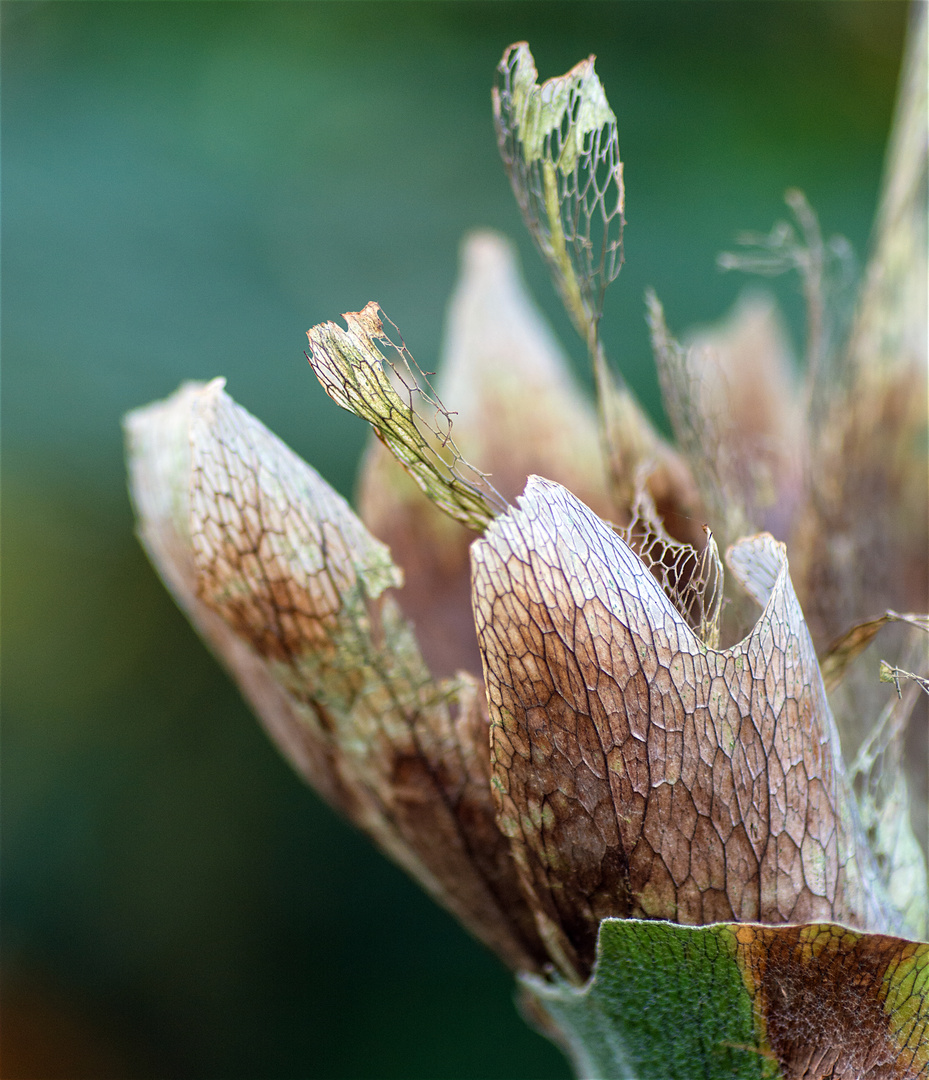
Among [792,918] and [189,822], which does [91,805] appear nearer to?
[189,822]

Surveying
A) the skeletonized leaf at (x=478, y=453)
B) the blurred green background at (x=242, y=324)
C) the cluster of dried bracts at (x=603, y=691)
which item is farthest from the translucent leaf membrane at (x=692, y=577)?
the blurred green background at (x=242, y=324)

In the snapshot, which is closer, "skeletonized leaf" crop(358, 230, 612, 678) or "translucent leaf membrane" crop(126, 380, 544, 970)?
"translucent leaf membrane" crop(126, 380, 544, 970)

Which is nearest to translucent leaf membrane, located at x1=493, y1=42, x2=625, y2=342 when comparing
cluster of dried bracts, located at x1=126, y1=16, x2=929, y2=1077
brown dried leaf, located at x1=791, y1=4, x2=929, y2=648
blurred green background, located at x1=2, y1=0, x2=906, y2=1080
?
cluster of dried bracts, located at x1=126, y1=16, x2=929, y2=1077

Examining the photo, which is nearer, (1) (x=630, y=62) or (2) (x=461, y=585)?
(2) (x=461, y=585)

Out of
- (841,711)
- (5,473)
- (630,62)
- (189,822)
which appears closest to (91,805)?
(189,822)

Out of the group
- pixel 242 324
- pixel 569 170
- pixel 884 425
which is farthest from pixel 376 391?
pixel 242 324

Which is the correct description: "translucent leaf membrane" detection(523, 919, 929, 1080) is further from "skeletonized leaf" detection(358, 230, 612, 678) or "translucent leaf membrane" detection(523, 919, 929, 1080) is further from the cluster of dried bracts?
"skeletonized leaf" detection(358, 230, 612, 678)

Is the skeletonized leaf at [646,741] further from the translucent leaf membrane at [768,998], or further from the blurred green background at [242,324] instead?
the blurred green background at [242,324]
